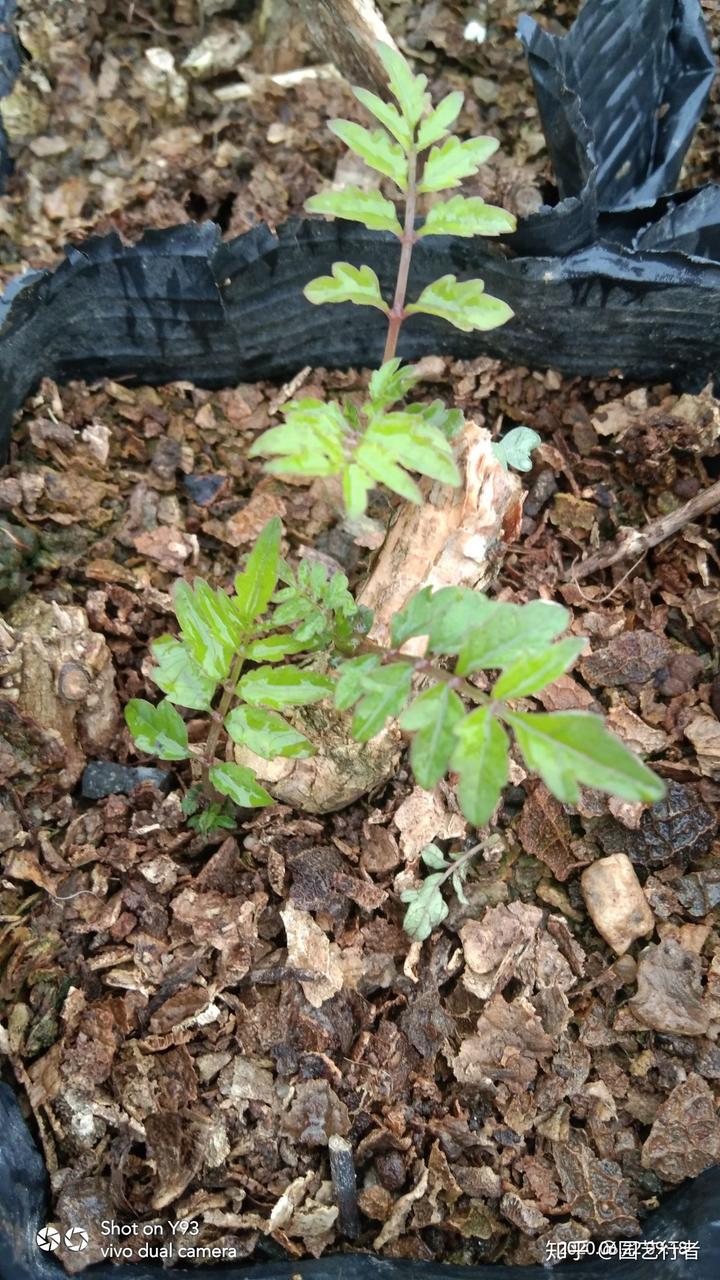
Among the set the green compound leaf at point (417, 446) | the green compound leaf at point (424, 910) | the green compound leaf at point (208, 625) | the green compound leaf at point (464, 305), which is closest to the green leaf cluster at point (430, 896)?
the green compound leaf at point (424, 910)

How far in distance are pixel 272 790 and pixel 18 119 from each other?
5.09 feet

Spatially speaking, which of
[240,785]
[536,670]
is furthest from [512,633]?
[240,785]

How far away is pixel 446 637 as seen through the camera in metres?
0.95

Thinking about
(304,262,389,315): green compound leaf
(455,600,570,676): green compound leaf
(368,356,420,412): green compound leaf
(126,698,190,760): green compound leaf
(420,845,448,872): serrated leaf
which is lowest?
(420,845,448,872): serrated leaf

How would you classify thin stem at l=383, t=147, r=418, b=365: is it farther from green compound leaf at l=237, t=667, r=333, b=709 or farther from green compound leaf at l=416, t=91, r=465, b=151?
green compound leaf at l=237, t=667, r=333, b=709

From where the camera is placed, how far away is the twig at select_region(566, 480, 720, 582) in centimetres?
155

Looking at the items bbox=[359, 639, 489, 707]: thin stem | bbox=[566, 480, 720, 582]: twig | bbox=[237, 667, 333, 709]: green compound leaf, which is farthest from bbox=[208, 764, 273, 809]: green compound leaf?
bbox=[566, 480, 720, 582]: twig

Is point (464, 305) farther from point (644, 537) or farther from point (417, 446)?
point (644, 537)

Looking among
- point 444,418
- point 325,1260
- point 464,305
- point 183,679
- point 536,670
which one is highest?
point 464,305

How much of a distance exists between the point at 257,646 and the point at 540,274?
854 millimetres

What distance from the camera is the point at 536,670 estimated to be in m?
0.85

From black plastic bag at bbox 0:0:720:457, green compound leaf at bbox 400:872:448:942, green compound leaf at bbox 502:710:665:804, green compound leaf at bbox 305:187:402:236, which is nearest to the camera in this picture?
green compound leaf at bbox 502:710:665:804

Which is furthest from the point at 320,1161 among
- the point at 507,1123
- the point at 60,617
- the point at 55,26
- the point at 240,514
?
the point at 55,26

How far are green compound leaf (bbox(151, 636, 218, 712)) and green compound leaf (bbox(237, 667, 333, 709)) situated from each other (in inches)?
3.5
